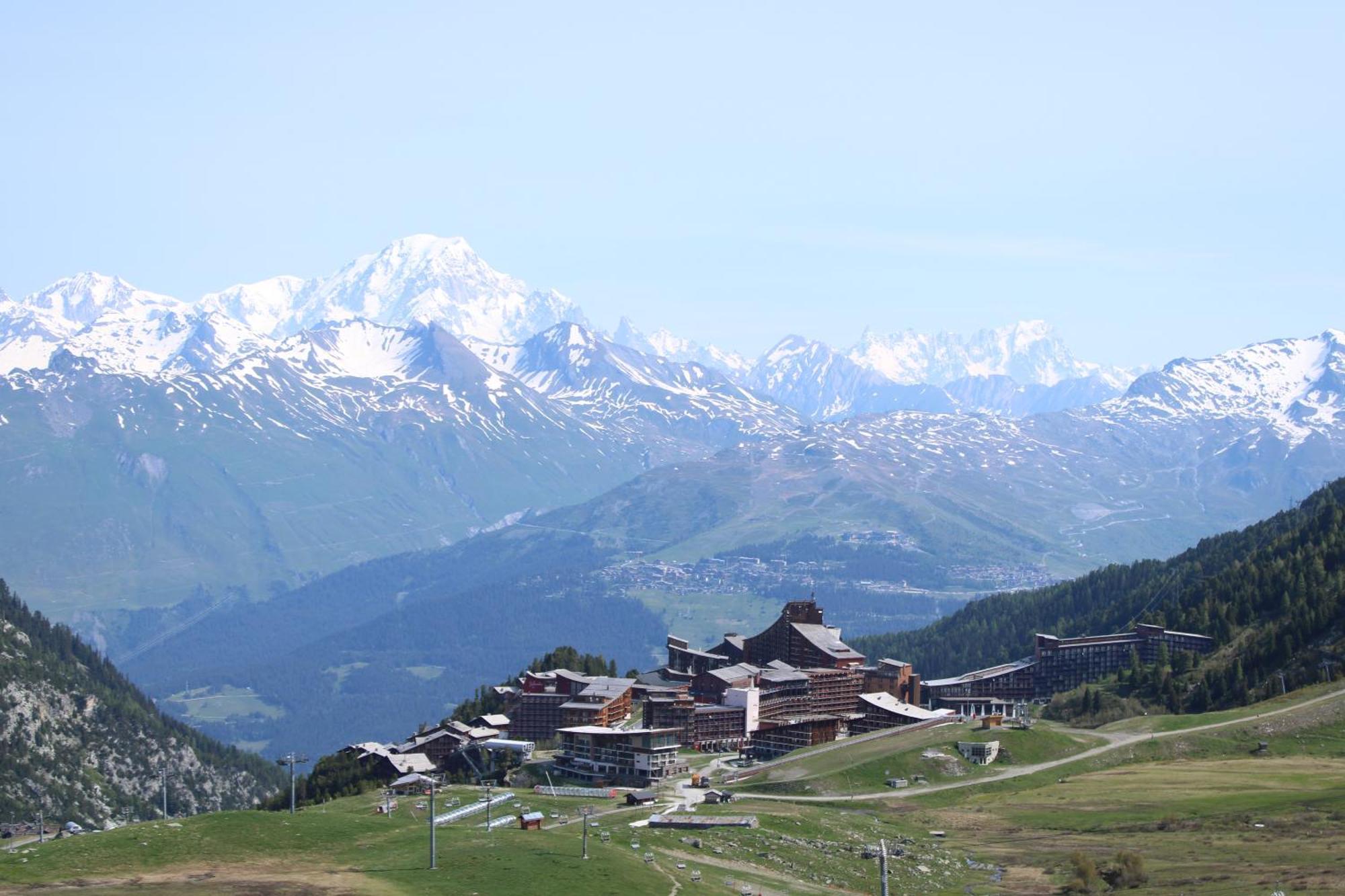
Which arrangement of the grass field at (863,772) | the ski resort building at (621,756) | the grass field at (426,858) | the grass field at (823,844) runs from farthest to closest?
the ski resort building at (621,756) → the grass field at (863,772) → the grass field at (823,844) → the grass field at (426,858)

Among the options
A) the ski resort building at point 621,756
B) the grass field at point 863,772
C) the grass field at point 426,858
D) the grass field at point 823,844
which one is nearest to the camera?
the grass field at point 426,858

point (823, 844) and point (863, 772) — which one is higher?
point (863, 772)

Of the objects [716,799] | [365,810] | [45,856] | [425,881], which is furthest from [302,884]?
[716,799]

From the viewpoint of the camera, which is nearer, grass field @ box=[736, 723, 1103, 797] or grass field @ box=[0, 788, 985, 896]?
grass field @ box=[0, 788, 985, 896]

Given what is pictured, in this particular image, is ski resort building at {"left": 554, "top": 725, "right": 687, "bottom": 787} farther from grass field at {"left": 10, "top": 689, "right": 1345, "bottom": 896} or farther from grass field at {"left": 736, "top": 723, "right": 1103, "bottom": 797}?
grass field at {"left": 10, "top": 689, "right": 1345, "bottom": 896}

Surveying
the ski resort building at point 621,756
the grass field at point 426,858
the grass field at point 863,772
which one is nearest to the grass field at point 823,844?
the grass field at point 426,858

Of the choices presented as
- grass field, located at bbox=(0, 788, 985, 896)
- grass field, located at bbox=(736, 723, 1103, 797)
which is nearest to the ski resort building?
grass field, located at bbox=(736, 723, 1103, 797)

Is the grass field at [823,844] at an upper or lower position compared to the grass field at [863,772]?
lower

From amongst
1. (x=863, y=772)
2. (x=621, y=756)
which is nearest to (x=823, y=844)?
(x=863, y=772)

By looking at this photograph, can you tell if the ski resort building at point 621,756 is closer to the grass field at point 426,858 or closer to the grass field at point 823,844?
the grass field at point 823,844

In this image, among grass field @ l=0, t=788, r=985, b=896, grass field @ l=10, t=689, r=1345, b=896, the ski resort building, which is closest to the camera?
grass field @ l=0, t=788, r=985, b=896

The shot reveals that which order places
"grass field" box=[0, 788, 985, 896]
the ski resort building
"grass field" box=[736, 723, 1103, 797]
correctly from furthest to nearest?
the ski resort building < "grass field" box=[736, 723, 1103, 797] < "grass field" box=[0, 788, 985, 896]

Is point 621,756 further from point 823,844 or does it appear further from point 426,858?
point 426,858

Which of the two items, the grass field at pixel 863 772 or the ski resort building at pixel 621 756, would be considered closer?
the grass field at pixel 863 772
